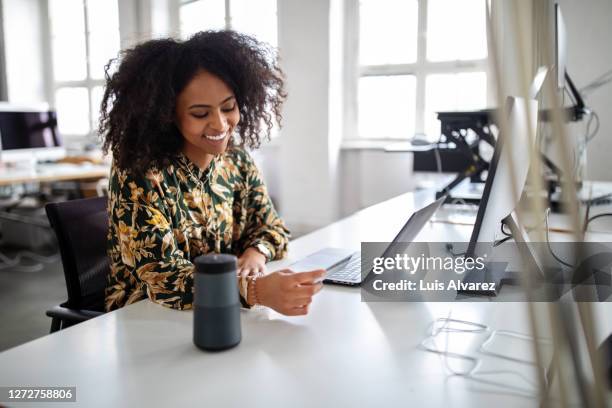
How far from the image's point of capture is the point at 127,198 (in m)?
1.10

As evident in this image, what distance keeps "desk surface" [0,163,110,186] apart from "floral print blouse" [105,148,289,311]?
2.76 metres

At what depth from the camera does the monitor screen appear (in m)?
3.97

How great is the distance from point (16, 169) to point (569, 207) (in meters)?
4.53

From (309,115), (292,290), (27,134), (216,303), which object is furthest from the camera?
(309,115)

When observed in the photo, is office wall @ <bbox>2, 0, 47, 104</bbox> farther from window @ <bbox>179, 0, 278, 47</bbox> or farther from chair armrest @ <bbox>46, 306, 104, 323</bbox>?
chair armrest @ <bbox>46, 306, 104, 323</bbox>

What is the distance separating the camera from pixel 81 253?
1.28 meters

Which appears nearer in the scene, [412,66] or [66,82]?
[412,66]

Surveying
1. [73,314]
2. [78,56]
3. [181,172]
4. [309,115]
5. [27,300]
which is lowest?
[27,300]

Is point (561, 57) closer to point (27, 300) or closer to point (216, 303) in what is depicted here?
point (216, 303)

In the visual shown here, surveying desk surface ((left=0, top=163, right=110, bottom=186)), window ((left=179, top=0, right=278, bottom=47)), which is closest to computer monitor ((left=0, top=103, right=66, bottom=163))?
desk surface ((left=0, top=163, right=110, bottom=186))

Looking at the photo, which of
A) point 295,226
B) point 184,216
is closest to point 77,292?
point 184,216

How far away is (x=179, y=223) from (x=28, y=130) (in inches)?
140

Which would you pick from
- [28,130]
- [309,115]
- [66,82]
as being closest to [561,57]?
[309,115]

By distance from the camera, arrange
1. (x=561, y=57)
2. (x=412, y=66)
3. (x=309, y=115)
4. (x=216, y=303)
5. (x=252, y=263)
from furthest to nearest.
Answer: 1. (x=309, y=115)
2. (x=412, y=66)
3. (x=561, y=57)
4. (x=252, y=263)
5. (x=216, y=303)
